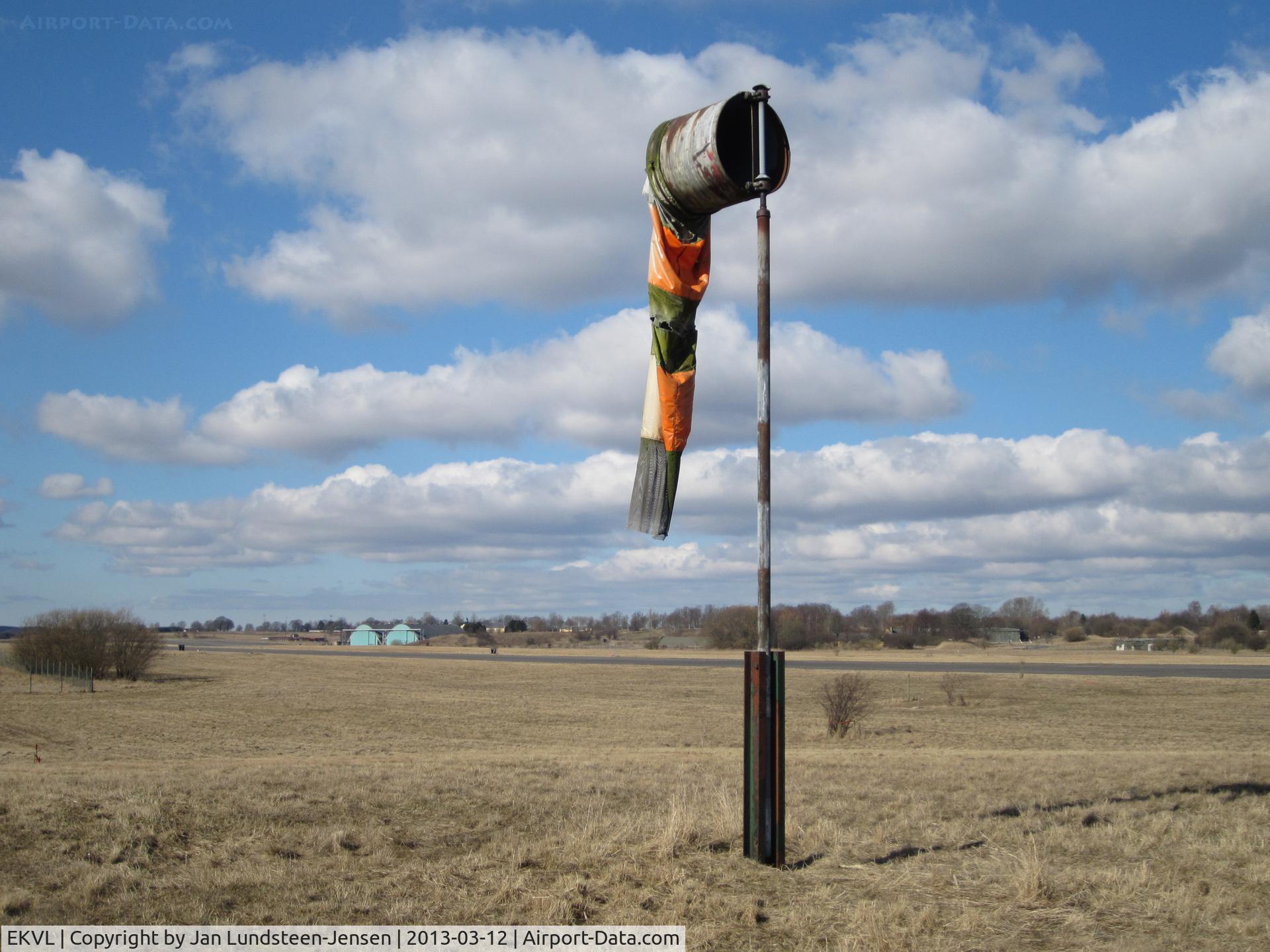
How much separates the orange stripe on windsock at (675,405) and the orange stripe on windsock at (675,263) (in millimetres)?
707

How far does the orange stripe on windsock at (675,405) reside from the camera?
8.77 m

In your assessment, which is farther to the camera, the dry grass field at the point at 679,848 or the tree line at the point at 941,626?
the tree line at the point at 941,626

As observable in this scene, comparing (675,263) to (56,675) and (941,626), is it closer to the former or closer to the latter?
(56,675)

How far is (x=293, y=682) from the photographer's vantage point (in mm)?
58406

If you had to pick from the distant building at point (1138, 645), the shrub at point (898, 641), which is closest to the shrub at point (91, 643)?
the shrub at point (898, 641)

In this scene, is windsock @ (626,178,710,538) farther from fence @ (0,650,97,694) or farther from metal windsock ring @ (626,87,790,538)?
fence @ (0,650,97,694)

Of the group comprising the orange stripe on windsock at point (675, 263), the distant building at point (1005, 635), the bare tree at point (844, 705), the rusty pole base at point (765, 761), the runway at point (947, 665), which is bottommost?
the distant building at point (1005, 635)

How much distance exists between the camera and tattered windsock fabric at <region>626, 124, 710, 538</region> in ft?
28.6

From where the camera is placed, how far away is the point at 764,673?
7.90 m

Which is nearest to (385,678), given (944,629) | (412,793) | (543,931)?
(412,793)

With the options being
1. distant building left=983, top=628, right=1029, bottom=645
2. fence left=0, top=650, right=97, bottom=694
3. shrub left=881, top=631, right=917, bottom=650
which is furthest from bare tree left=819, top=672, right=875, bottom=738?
distant building left=983, top=628, right=1029, bottom=645

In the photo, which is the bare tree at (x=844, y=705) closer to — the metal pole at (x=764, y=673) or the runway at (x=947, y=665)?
the metal pole at (x=764, y=673)

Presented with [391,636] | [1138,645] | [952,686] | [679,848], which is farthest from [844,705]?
[391,636]

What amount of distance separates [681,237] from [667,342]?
0.93 meters
